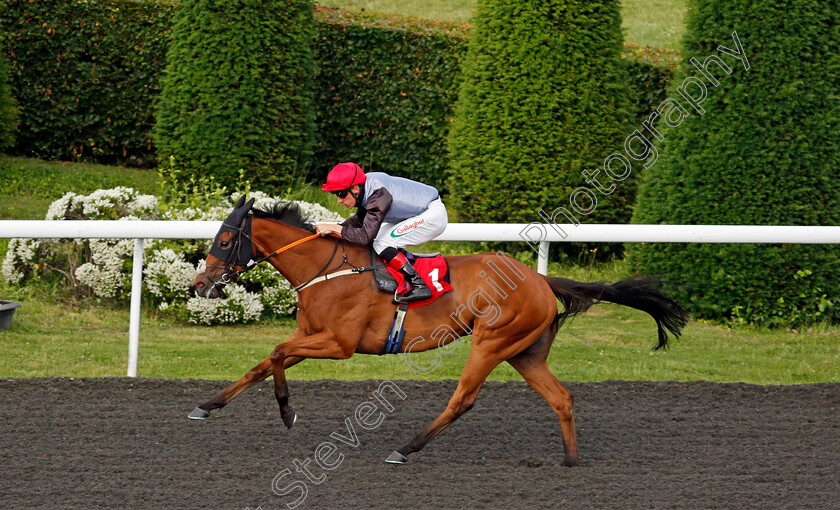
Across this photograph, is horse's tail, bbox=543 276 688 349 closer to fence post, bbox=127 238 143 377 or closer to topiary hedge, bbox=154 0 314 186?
fence post, bbox=127 238 143 377

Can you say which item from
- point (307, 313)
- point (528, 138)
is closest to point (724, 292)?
point (528, 138)

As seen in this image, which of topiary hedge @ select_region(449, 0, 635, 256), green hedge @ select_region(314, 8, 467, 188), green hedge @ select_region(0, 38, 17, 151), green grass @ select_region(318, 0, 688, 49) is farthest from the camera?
green grass @ select_region(318, 0, 688, 49)

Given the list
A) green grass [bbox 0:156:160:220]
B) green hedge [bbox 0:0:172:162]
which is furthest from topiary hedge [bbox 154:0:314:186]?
green hedge [bbox 0:0:172:162]

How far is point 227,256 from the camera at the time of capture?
4.11 meters

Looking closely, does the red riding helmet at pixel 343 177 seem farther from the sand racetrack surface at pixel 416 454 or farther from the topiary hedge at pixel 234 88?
the topiary hedge at pixel 234 88

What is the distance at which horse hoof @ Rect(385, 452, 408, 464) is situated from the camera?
4086mm

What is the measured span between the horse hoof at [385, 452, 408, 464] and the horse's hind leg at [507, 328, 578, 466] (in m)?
0.69

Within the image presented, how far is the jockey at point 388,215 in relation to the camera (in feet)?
13.7

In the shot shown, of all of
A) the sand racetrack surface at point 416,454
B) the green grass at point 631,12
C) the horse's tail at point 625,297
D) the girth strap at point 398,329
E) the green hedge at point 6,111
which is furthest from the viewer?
the green grass at point 631,12

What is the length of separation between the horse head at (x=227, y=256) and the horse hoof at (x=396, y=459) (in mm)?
1034

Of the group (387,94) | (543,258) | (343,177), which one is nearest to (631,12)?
(387,94)

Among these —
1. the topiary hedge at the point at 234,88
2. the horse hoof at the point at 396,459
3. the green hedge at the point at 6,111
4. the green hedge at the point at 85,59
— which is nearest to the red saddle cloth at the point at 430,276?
the horse hoof at the point at 396,459

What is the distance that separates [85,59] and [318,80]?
303 cm

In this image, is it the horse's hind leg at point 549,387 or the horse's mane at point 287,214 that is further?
the horse's mane at point 287,214
